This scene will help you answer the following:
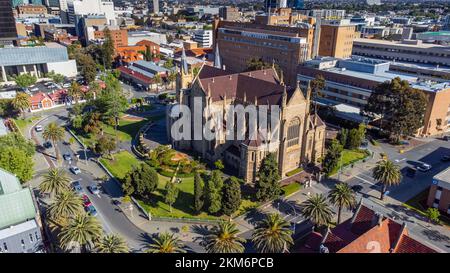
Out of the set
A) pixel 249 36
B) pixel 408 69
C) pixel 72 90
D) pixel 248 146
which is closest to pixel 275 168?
pixel 248 146

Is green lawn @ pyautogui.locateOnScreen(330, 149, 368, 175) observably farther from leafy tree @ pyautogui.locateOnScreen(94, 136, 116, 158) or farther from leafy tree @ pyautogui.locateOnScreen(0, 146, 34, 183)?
leafy tree @ pyautogui.locateOnScreen(0, 146, 34, 183)

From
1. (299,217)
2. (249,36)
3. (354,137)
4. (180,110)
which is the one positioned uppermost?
(249,36)

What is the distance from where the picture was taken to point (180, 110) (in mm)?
88250

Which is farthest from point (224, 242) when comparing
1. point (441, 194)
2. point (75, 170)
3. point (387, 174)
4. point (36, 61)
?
point (36, 61)

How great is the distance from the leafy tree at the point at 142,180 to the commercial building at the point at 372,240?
104ft

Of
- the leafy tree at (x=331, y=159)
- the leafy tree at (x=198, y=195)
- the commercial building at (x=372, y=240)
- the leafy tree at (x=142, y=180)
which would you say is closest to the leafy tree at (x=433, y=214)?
the commercial building at (x=372, y=240)

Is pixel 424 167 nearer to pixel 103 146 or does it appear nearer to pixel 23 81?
pixel 103 146

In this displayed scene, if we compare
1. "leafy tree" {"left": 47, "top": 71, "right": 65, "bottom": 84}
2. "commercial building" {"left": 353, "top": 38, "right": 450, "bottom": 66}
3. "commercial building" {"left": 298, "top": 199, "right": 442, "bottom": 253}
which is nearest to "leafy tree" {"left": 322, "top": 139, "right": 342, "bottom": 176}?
"commercial building" {"left": 298, "top": 199, "right": 442, "bottom": 253}

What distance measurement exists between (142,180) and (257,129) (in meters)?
27.7

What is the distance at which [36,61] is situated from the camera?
15788 cm

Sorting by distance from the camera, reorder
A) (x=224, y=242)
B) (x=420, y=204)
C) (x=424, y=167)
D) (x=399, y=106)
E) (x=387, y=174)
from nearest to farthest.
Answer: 1. (x=224, y=242)
2. (x=387, y=174)
3. (x=420, y=204)
4. (x=424, y=167)
5. (x=399, y=106)

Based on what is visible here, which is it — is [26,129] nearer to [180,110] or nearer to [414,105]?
[180,110]

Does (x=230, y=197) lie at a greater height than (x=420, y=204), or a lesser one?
greater
